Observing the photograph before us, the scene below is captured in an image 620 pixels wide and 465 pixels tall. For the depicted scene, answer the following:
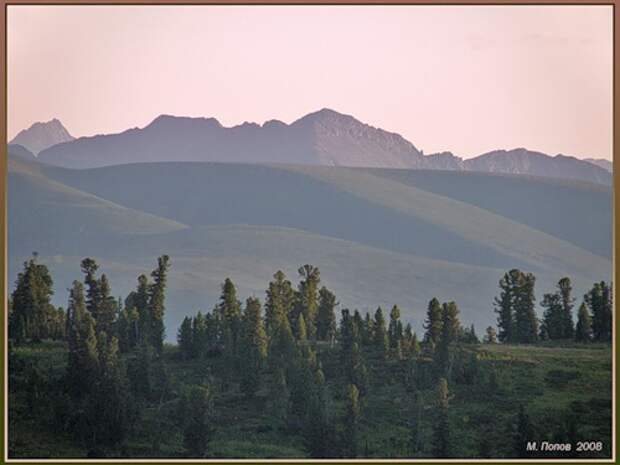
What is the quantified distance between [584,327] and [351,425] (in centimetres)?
1967

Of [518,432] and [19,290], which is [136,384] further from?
[518,432]

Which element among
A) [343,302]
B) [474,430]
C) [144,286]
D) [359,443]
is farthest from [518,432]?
[343,302]

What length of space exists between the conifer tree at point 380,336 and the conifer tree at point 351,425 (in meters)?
8.64

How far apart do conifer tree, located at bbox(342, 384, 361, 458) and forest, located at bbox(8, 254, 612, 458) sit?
7 cm

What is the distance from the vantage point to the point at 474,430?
60.2 metres

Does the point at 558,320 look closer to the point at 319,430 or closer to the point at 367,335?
the point at 367,335

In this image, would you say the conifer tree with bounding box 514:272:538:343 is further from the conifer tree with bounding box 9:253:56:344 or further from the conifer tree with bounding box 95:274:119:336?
the conifer tree with bounding box 9:253:56:344

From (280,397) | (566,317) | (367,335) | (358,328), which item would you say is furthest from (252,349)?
(566,317)

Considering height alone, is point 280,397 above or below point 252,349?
below

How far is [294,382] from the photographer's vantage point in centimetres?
6319

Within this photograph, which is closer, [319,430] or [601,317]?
[319,430]

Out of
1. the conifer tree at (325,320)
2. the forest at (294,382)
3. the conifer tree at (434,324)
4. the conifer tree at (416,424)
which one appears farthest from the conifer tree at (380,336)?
the conifer tree at (416,424)

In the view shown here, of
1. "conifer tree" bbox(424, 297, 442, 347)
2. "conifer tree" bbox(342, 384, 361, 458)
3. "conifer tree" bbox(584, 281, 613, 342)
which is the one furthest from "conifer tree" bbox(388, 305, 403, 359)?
"conifer tree" bbox(584, 281, 613, 342)

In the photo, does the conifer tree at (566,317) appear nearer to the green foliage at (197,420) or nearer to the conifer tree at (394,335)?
the conifer tree at (394,335)
